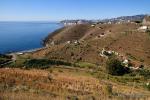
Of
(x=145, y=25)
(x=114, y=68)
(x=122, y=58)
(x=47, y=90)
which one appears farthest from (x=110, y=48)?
(x=47, y=90)

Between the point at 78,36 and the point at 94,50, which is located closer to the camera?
the point at 94,50

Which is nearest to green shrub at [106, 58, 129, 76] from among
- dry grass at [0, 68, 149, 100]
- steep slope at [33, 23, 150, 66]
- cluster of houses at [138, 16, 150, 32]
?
steep slope at [33, 23, 150, 66]

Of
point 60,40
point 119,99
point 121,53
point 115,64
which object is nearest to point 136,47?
point 121,53

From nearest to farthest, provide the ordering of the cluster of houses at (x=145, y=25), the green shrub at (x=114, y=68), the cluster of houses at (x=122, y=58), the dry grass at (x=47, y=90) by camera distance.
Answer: the dry grass at (x=47, y=90), the green shrub at (x=114, y=68), the cluster of houses at (x=122, y=58), the cluster of houses at (x=145, y=25)

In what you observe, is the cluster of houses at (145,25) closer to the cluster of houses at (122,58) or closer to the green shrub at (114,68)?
the cluster of houses at (122,58)

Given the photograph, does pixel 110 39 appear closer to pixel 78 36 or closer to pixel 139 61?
pixel 139 61

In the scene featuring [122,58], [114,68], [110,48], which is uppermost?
[114,68]

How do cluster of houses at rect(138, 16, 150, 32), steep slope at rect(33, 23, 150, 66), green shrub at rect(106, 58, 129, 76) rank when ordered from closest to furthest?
1. green shrub at rect(106, 58, 129, 76)
2. steep slope at rect(33, 23, 150, 66)
3. cluster of houses at rect(138, 16, 150, 32)

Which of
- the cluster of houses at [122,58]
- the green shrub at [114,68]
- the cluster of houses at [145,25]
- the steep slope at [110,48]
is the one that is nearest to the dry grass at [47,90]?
the green shrub at [114,68]

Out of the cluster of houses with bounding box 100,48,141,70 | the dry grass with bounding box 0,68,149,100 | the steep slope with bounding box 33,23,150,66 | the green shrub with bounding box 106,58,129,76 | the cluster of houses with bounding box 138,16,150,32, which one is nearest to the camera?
the dry grass with bounding box 0,68,149,100

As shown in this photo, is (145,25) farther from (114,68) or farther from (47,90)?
(47,90)

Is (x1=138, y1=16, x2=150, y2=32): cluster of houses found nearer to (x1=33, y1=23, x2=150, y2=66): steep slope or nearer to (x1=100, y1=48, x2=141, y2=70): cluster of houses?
(x1=33, y1=23, x2=150, y2=66): steep slope
